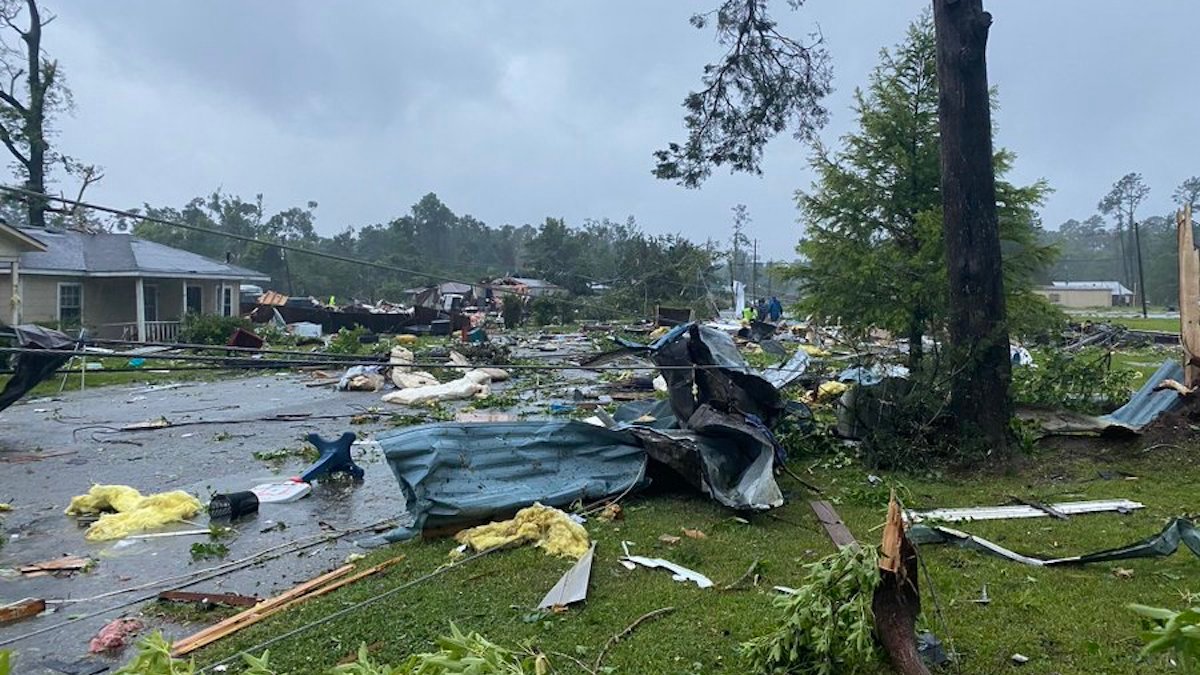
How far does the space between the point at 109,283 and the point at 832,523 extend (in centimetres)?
2548

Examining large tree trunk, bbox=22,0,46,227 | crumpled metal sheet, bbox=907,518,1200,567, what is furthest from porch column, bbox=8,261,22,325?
crumpled metal sheet, bbox=907,518,1200,567

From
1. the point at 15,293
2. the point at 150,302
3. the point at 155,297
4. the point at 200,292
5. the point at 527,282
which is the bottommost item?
the point at 15,293

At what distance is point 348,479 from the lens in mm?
8367

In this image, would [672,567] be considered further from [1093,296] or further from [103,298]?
[1093,296]

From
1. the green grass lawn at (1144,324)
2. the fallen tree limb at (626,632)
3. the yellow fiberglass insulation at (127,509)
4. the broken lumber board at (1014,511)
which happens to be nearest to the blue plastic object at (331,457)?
the yellow fiberglass insulation at (127,509)

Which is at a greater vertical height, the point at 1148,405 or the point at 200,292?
the point at 200,292

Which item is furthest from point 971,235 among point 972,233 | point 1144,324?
point 1144,324

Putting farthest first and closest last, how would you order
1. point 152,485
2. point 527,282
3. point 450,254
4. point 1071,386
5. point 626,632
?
point 450,254 → point 527,282 → point 1071,386 → point 152,485 → point 626,632

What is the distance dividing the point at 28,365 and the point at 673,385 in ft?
19.4

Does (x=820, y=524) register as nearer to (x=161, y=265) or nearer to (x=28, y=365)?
(x=28, y=365)

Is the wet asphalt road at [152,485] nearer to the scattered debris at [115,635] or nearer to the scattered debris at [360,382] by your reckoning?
the scattered debris at [115,635]

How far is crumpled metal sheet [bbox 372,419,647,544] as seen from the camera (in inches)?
234

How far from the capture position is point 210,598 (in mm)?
4953

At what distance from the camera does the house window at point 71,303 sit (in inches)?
906
